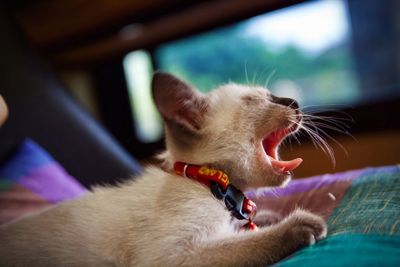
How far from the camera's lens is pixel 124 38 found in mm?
3816

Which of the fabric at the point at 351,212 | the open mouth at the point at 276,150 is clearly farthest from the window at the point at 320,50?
the open mouth at the point at 276,150

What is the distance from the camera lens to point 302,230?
102 centimetres

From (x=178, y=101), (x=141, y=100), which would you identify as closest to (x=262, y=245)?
(x=178, y=101)

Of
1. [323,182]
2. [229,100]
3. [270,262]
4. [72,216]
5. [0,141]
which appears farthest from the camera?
[0,141]

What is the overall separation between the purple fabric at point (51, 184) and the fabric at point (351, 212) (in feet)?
2.59

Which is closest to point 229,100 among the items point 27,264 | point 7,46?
point 27,264

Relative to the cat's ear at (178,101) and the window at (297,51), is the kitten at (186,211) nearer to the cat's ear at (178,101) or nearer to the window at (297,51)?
the cat's ear at (178,101)

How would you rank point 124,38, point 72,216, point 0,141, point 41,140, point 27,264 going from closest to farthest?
point 27,264
point 72,216
point 0,141
point 41,140
point 124,38

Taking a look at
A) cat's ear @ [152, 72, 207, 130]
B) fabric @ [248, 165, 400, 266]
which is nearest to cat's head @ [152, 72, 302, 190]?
cat's ear @ [152, 72, 207, 130]

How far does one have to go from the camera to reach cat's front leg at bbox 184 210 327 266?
997mm

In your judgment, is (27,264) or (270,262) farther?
(27,264)

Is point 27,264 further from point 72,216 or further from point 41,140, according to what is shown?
point 41,140

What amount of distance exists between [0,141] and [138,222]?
3.46 ft

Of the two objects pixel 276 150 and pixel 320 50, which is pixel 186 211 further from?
pixel 320 50
